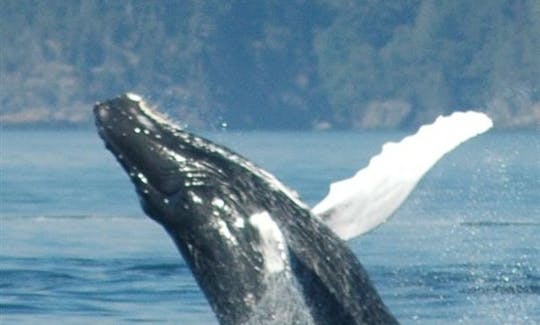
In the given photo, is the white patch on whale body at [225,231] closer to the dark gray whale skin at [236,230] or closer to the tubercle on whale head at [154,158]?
the dark gray whale skin at [236,230]

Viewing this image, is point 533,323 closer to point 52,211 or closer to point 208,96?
point 52,211

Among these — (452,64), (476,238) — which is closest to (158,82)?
(452,64)

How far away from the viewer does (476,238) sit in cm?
2248

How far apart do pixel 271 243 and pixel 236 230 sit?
0.63 feet

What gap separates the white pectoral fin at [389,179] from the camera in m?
8.56

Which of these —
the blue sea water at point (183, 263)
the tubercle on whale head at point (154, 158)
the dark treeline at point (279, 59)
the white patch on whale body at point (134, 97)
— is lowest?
the tubercle on whale head at point (154, 158)

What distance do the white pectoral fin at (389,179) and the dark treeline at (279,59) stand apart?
306 ft

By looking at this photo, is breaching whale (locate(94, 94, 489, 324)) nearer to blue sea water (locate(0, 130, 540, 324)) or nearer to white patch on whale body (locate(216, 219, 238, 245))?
white patch on whale body (locate(216, 219, 238, 245))

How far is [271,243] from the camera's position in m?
7.83

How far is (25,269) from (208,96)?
87.3 metres

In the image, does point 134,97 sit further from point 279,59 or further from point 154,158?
point 279,59

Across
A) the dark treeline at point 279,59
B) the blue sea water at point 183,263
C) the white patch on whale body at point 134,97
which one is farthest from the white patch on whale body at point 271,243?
the dark treeline at point 279,59

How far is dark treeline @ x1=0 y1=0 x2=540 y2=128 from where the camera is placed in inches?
4190

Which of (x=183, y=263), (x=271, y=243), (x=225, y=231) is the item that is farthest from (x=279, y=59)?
(x=271, y=243)
